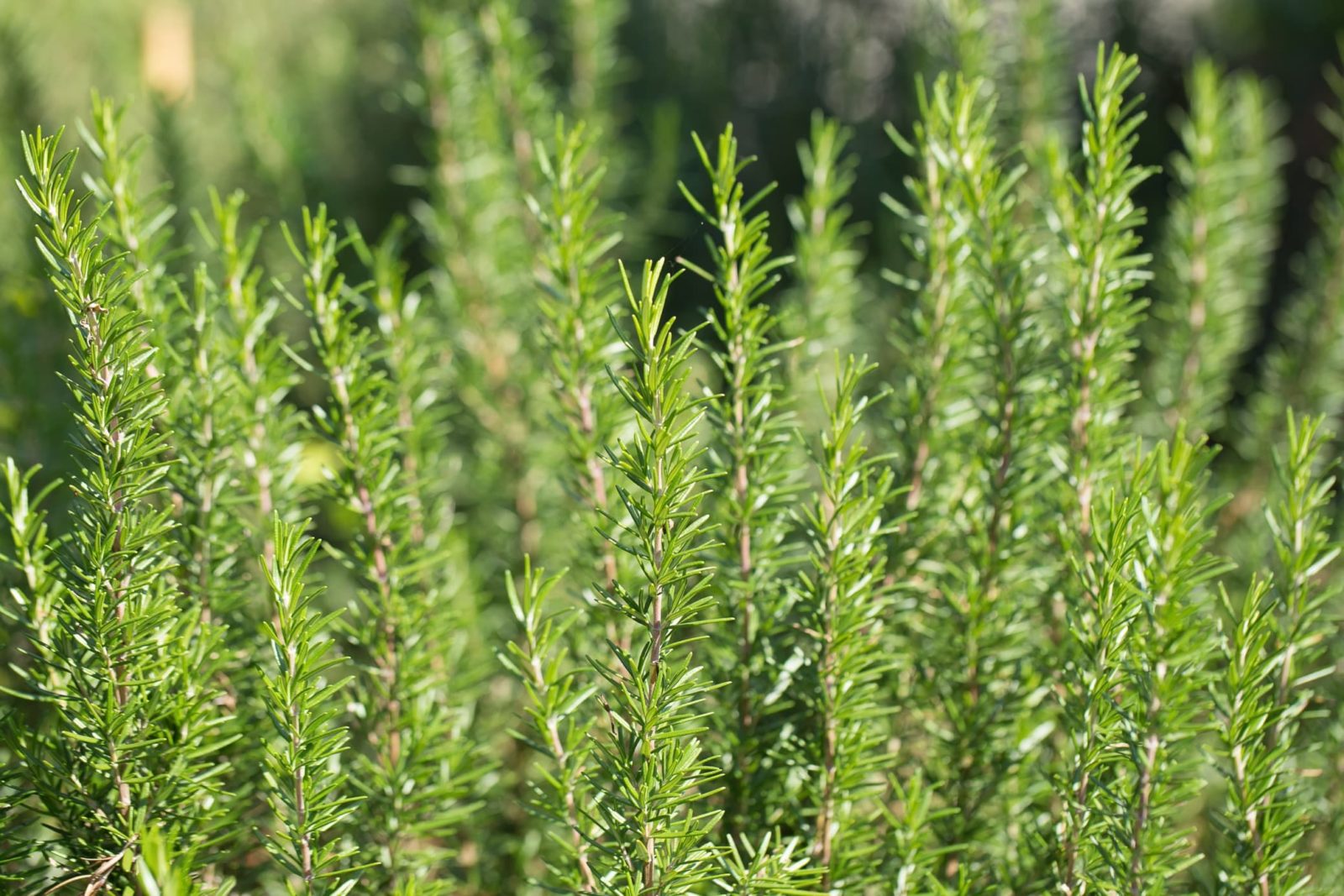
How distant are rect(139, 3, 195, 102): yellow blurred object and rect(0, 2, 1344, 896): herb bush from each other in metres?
1.01

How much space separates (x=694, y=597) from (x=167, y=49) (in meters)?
1.57

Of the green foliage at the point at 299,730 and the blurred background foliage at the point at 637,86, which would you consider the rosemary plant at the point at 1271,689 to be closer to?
the green foliage at the point at 299,730

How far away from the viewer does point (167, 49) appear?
172 centimetres

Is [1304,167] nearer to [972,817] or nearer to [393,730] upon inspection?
[972,817]

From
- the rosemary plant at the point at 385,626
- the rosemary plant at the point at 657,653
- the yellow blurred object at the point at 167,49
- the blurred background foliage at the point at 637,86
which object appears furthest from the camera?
the yellow blurred object at the point at 167,49

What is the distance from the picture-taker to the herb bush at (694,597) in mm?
466

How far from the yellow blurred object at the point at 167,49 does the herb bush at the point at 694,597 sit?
3.33 ft

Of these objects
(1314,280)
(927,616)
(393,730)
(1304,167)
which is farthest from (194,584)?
(1304,167)

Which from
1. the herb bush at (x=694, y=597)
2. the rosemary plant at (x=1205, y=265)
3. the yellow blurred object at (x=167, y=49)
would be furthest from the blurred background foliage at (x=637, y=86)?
the herb bush at (x=694, y=597)

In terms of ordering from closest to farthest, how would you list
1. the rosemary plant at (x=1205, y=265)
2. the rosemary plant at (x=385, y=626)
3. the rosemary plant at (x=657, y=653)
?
1. the rosemary plant at (x=657, y=653)
2. the rosemary plant at (x=385, y=626)
3. the rosemary plant at (x=1205, y=265)

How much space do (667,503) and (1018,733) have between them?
0.91 feet

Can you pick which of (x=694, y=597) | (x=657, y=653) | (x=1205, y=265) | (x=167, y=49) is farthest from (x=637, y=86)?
(x=657, y=653)

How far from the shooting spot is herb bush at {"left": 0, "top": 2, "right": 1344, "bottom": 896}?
0.47 metres

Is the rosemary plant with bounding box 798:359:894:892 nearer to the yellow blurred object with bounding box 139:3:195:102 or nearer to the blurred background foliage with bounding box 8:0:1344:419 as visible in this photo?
the blurred background foliage with bounding box 8:0:1344:419
